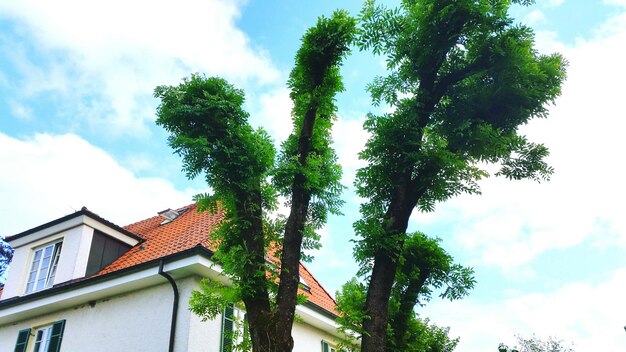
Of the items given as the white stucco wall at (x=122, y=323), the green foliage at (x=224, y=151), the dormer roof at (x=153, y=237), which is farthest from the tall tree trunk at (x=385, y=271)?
the white stucco wall at (x=122, y=323)

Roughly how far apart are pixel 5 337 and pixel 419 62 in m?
12.5

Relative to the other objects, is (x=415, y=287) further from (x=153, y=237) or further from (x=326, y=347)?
(x=153, y=237)

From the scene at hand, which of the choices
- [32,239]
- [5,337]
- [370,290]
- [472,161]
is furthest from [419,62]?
[5,337]

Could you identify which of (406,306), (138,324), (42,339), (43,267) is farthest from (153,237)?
(406,306)

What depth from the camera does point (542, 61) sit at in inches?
341

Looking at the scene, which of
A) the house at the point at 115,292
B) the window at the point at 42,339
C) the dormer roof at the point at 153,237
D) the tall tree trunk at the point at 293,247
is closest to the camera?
the tall tree trunk at the point at 293,247

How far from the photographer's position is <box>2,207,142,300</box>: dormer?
12.5 metres

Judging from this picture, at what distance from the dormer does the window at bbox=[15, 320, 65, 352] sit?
102 centimetres

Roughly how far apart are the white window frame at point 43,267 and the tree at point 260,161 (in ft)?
23.3

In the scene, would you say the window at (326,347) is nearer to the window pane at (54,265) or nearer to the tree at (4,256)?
the window pane at (54,265)

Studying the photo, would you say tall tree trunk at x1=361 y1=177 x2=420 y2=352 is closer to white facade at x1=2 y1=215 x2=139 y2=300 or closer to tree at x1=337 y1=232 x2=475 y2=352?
tree at x1=337 y1=232 x2=475 y2=352

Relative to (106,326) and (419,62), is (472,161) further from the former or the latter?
(106,326)

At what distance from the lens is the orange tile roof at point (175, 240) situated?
11.6 m

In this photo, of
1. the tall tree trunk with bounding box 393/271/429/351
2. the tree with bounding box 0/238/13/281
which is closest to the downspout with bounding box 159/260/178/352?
the tall tree trunk with bounding box 393/271/429/351
